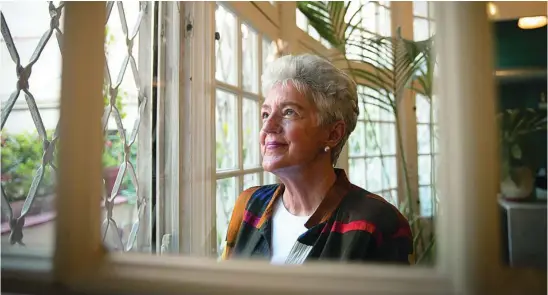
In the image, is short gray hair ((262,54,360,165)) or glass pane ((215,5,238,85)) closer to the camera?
short gray hair ((262,54,360,165))

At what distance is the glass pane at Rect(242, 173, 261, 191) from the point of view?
88 cm

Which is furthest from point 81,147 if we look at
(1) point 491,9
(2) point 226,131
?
(2) point 226,131

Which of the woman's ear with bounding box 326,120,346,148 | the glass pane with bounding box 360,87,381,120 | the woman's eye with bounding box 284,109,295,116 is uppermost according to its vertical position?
the glass pane with bounding box 360,87,381,120

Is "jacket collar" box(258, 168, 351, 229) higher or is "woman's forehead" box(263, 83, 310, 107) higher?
"woman's forehead" box(263, 83, 310, 107)

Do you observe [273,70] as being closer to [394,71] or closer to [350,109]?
[350,109]

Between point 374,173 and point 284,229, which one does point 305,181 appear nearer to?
point 284,229

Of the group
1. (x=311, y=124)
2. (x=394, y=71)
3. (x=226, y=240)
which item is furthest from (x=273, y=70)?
(x=394, y=71)

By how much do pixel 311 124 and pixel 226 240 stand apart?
304 mm

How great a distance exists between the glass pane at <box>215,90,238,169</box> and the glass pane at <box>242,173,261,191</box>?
107mm

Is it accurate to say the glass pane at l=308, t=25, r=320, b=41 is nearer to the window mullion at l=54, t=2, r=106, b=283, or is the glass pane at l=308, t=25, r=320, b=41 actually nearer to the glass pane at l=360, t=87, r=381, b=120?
the glass pane at l=360, t=87, r=381, b=120

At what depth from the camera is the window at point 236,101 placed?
97 cm

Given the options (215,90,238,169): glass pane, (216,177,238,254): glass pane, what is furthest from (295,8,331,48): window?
(216,177,238,254): glass pane

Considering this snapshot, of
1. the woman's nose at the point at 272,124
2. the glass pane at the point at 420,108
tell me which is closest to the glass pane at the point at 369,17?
the glass pane at the point at 420,108

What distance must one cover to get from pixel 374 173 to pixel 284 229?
17.6 inches
